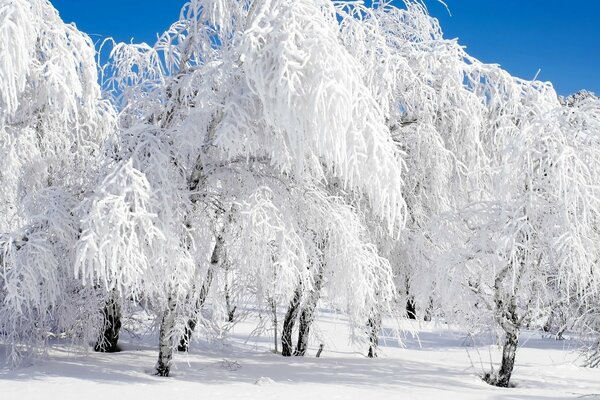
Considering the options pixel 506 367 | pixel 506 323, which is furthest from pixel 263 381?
pixel 506 367

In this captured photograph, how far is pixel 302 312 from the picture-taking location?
516 inches

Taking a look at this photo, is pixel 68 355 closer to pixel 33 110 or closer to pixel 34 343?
pixel 34 343

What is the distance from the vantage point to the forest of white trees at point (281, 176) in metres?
7.79

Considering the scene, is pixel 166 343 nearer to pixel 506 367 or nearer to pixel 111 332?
pixel 111 332

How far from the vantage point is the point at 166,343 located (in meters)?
9.55

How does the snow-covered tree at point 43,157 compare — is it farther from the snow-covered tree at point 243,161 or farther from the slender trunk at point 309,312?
the slender trunk at point 309,312

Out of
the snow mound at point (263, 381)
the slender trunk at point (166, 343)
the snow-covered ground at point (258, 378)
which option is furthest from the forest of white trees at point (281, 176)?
the snow mound at point (263, 381)

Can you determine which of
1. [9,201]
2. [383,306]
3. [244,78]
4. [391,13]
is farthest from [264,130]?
[9,201]

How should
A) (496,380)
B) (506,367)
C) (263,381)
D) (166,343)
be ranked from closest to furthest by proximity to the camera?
(263,381), (166,343), (506,367), (496,380)

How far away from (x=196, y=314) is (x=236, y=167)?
2.33 meters

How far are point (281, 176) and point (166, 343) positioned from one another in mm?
3083

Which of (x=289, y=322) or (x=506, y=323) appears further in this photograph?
(x=289, y=322)

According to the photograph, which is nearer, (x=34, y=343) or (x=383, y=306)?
(x=34, y=343)

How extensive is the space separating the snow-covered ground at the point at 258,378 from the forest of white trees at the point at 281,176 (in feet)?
1.86
